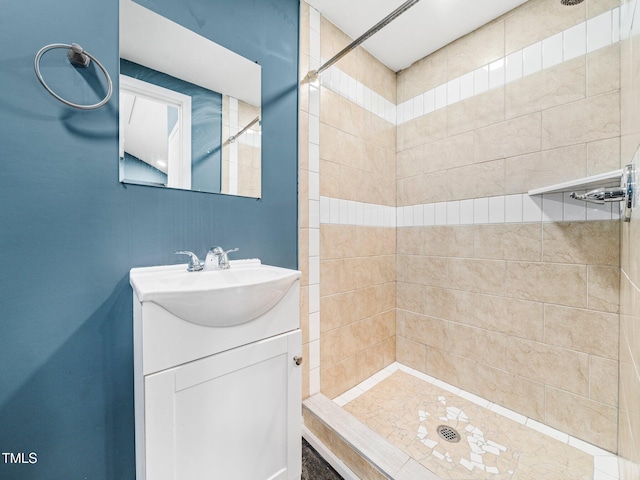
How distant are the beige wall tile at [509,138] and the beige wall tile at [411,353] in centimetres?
144

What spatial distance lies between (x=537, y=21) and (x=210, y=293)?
2250mm

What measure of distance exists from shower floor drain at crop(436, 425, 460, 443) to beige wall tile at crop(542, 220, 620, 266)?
3.63ft

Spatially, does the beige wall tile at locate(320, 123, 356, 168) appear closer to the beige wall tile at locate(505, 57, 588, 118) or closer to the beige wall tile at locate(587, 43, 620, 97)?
the beige wall tile at locate(505, 57, 588, 118)

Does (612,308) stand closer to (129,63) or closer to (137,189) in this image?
(137,189)

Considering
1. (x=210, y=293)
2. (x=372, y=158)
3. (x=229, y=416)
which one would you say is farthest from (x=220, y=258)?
(x=372, y=158)

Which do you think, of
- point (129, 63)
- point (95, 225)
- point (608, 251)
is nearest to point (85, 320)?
point (95, 225)

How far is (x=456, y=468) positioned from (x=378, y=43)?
2.60 m

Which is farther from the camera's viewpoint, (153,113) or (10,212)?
(153,113)

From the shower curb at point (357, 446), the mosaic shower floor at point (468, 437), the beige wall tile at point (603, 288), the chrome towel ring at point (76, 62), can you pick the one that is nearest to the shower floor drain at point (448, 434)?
the mosaic shower floor at point (468, 437)

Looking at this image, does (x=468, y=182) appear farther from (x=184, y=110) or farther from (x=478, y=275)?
(x=184, y=110)

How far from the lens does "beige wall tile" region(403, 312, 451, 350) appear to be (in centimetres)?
194

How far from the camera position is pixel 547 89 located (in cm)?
150

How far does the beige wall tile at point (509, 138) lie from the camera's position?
5.08 ft

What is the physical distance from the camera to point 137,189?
1.00 meters
